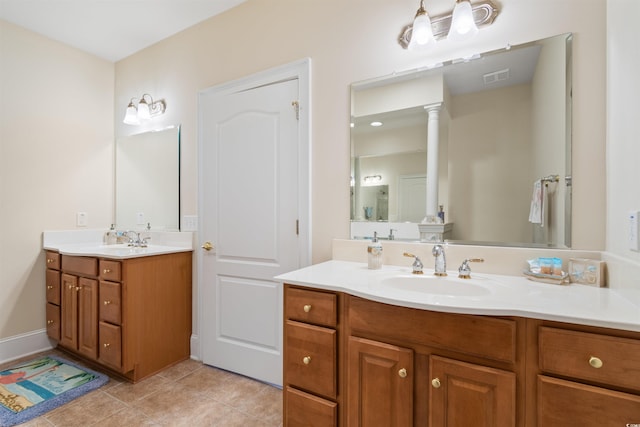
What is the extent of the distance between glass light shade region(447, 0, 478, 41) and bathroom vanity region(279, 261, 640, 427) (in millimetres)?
1129

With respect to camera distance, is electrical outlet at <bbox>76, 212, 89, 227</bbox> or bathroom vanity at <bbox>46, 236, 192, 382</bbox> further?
electrical outlet at <bbox>76, 212, 89, 227</bbox>

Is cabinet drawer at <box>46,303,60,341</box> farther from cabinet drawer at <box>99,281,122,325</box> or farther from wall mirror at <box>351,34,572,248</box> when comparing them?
wall mirror at <box>351,34,572,248</box>

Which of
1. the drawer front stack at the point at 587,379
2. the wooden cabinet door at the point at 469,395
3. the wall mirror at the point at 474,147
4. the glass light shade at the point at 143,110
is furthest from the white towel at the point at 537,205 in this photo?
the glass light shade at the point at 143,110

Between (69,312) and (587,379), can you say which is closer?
(587,379)

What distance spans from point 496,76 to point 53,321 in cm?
354

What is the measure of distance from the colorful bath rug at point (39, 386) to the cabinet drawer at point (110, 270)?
696mm

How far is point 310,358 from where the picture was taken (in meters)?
1.33

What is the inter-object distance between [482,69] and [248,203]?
1568mm

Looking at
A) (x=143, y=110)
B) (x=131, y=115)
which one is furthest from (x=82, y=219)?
(x=143, y=110)

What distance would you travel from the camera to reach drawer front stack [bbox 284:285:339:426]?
1.28m

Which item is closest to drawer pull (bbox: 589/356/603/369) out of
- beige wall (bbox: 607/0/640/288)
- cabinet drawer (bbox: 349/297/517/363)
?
cabinet drawer (bbox: 349/297/517/363)

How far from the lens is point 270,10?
2.11 meters

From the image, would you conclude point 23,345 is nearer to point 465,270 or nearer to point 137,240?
point 137,240

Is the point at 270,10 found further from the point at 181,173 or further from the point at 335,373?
the point at 335,373
